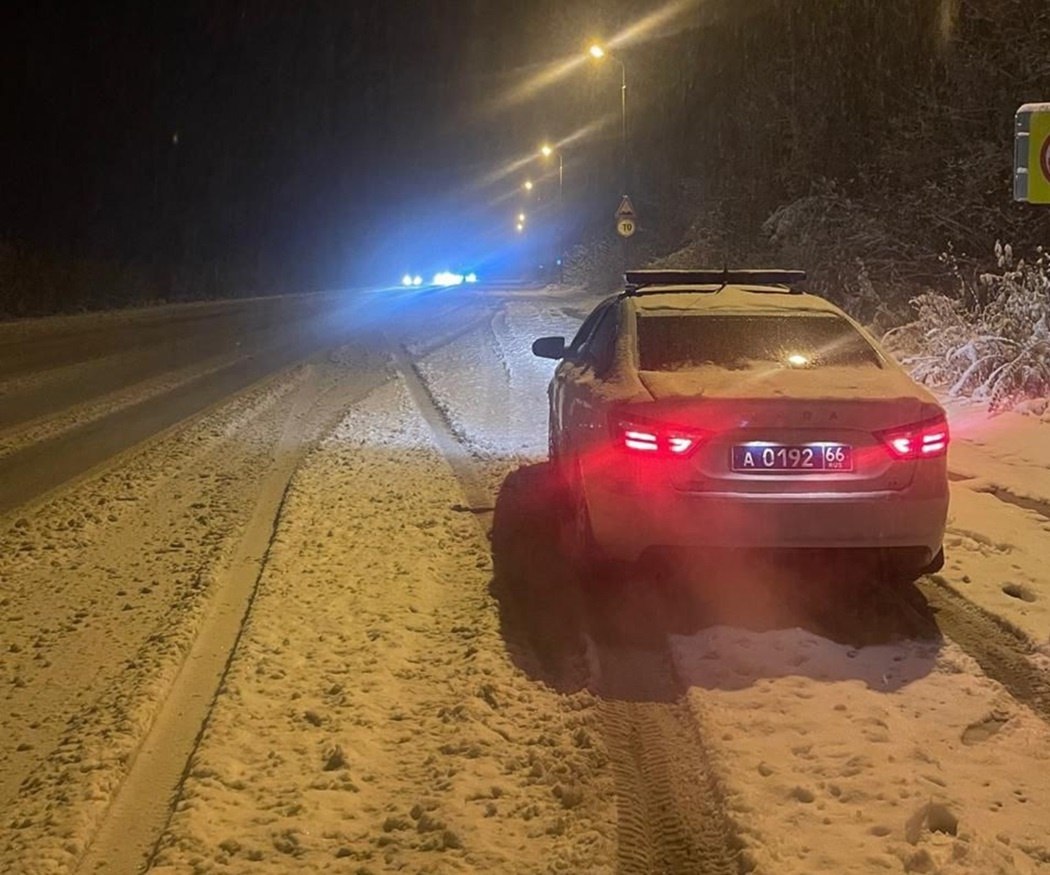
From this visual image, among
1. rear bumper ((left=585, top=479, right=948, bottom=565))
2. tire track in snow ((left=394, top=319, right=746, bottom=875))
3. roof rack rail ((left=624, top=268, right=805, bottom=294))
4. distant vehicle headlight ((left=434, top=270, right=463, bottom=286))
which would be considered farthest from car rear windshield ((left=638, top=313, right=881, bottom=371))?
distant vehicle headlight ((left=434, top=270, right=463, bottom=286))

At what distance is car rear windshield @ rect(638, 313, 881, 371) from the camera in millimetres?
5703

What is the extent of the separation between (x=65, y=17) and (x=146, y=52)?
7.73 m

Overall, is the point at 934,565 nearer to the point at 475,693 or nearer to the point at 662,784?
the point at 662,784

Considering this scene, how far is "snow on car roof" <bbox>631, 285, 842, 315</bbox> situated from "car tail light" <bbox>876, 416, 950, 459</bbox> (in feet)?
4.23

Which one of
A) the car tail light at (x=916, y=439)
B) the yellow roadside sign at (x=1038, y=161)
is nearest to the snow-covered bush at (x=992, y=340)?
the yellow roadside sign at (x=1038, y=161)

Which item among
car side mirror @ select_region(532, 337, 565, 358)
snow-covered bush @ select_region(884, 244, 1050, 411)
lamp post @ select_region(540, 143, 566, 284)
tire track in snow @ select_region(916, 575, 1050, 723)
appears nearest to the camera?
tire track in snow @ select_region(916, 575, 1050, 723)

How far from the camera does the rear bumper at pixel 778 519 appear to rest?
4.95m

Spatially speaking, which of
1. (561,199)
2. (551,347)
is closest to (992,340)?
(551,347)

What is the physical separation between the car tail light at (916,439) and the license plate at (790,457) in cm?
20

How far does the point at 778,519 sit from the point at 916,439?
2.48 ft

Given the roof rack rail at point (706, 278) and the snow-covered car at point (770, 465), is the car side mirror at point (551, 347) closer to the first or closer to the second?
the roof rack rail at point (706, 278)

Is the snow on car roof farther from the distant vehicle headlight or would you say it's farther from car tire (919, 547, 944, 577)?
the distant vehicle headlight

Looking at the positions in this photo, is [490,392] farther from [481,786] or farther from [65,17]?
[65,17]

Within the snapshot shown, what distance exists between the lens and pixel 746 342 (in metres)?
5.85
